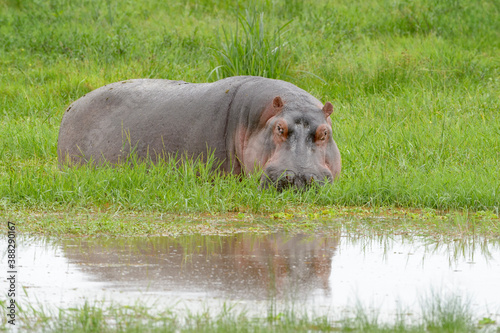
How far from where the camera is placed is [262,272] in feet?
13.0

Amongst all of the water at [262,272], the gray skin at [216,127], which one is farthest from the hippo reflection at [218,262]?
the gray skin at [216,127]

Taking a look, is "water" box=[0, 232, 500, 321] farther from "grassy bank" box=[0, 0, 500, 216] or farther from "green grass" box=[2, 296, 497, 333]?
"grassy bank" box=[0, 0, 500, 216]

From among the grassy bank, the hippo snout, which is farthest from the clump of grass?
the hippo snout

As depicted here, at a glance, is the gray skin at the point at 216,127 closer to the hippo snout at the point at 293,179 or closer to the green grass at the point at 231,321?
the hippo snout at the point at 293,179

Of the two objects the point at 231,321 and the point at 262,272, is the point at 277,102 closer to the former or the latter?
the point at 262,272

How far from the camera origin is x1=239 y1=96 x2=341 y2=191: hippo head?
6109 mm

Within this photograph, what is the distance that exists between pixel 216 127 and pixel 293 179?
117 centimetres

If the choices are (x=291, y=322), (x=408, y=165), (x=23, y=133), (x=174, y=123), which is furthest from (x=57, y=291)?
(x=23, y=133)

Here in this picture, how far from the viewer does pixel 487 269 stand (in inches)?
162

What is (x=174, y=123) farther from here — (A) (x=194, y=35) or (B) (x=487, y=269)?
(A) (x=194, y=35)

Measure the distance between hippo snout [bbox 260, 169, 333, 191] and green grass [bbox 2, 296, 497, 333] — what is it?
285 cm

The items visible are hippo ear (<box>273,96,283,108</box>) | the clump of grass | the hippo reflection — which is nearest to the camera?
the hippo reflection

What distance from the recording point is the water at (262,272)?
11.2 feet

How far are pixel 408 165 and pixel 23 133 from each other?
4159 mm
